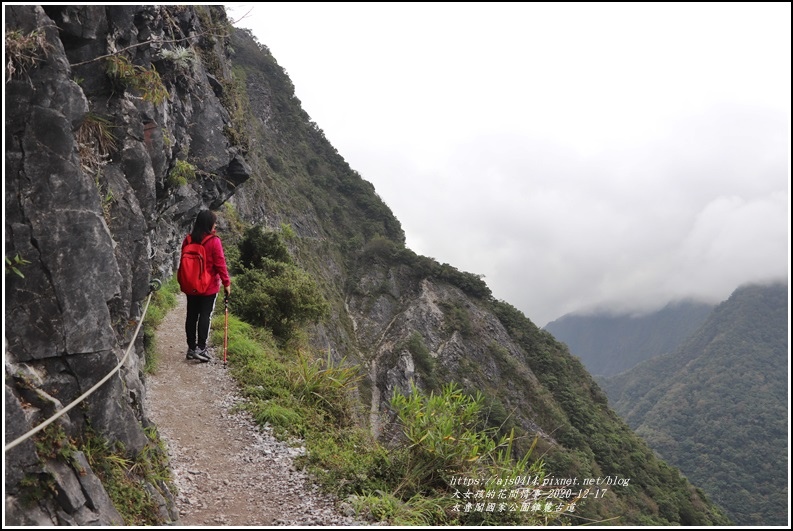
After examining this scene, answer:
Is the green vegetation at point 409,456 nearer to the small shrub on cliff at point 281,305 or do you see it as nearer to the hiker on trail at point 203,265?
the hiker on trail at point 203,265

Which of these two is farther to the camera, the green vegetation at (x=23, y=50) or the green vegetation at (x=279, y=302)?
the green vegetation at (x=279, y=302)

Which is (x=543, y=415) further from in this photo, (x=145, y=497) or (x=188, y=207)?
(x=145, y=497)

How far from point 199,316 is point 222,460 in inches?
125

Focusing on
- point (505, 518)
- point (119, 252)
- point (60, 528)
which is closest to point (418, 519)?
point (505, 518)

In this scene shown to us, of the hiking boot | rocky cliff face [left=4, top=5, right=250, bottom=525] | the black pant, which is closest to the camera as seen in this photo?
rocky cliff face [left=4, top=5, right=250, bottom=525]

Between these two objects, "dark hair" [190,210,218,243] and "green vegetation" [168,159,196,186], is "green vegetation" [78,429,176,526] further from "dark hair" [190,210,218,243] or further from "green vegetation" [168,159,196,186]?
"green vegetation" [168,159,196,186]

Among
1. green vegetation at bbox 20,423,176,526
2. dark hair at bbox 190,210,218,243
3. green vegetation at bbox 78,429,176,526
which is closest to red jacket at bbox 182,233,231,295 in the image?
dark hair at bbox 190,210,218,243

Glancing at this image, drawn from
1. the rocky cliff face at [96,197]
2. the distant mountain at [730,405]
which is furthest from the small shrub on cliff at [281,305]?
the distant mountain at [730,405]

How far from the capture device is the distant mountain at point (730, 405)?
218ft

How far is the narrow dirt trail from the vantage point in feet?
17.8

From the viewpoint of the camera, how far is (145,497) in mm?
4832

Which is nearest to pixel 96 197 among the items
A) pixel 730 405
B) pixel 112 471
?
pixel 112 471

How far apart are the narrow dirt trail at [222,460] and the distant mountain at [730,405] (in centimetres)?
6097

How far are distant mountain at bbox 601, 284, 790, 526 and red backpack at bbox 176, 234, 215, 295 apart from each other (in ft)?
203
